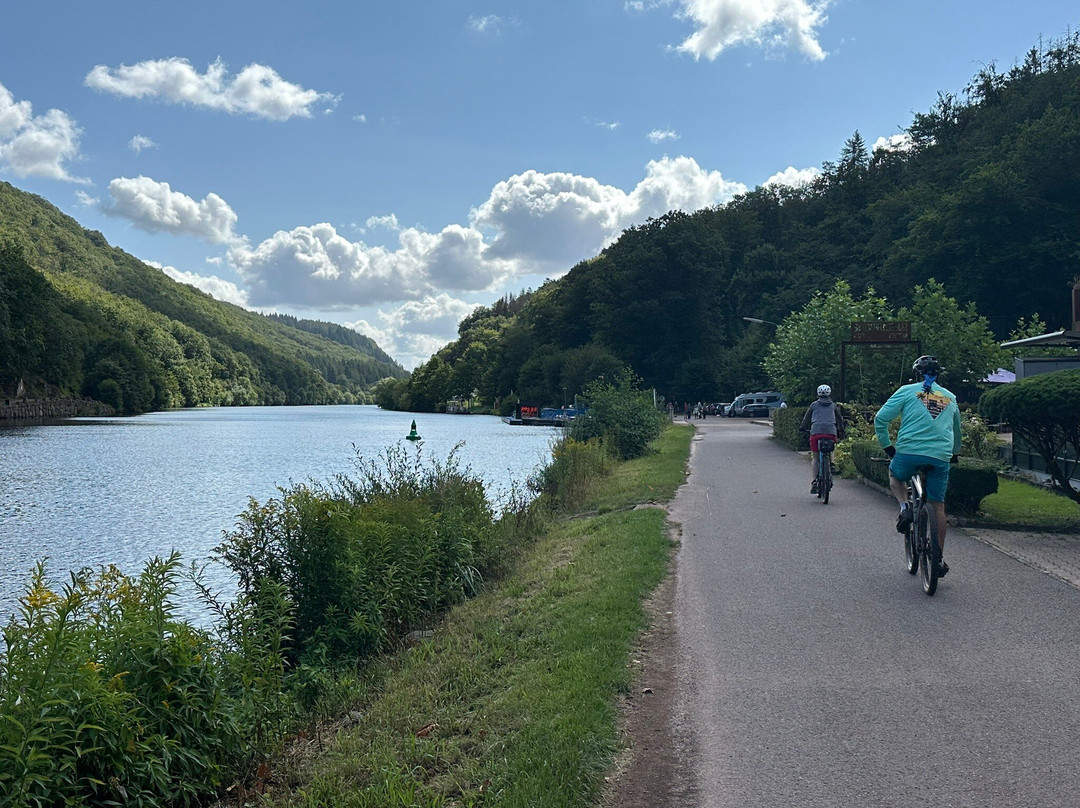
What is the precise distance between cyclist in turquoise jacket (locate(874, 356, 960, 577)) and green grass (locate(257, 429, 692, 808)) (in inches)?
96.4

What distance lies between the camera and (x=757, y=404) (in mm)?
67750

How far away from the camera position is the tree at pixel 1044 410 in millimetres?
10031

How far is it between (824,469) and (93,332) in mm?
103690

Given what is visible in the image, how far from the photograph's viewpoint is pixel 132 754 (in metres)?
4.58

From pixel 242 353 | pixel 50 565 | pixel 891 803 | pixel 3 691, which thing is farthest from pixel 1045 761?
pixel 242 353

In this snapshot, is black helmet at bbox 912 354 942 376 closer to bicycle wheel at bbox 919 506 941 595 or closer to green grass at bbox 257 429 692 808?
bicycle wheel at bbox 919 506 941 595

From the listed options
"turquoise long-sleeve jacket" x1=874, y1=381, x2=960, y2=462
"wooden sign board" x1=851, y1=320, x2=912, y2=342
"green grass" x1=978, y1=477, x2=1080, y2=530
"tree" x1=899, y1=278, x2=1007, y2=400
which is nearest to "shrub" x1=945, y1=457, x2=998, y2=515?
"green grass" x1=978, y1=477, x2=1080, y2=530

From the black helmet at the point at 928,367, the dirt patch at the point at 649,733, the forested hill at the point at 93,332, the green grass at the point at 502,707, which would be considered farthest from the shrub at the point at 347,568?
the forested hill at the point at 93,332

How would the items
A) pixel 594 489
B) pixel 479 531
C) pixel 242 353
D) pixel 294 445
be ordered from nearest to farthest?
pixel 479 531 < pixel 594 489 < pixel 294 445 < pixel 242 353

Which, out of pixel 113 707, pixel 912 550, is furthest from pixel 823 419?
pixel 113 707

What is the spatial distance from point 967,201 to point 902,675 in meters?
56.1

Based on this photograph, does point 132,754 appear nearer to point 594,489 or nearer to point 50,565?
point 50,565

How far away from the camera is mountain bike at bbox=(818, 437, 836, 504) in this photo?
47.2ft

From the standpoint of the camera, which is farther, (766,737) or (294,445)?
(294,445)
